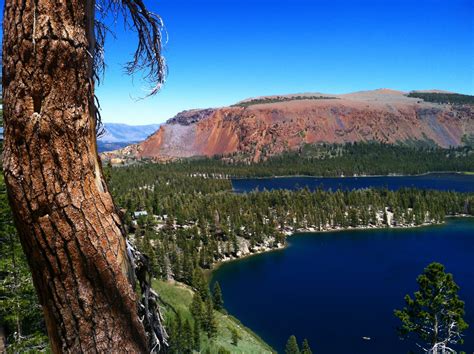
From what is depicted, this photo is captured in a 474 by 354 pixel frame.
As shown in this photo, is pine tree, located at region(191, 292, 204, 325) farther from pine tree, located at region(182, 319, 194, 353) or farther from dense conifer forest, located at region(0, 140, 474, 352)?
pine tree, located at region(182, 319, 194, 353)

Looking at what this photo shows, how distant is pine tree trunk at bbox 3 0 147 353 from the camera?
201 cm

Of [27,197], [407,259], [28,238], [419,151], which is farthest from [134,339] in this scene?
[419,151]

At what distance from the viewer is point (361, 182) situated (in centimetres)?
13988

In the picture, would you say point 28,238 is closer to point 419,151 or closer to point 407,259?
point 407,259

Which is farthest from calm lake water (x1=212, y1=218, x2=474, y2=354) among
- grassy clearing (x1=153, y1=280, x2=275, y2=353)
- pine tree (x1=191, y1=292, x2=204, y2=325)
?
pine tree (x1=191, y1=292, x2=204, y2=325)

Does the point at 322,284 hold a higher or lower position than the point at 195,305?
lower

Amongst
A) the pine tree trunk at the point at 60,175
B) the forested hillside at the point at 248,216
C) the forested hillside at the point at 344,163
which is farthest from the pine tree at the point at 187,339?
the forested hillside at the point at 344,163

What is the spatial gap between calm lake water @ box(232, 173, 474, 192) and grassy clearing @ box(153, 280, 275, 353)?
275ft

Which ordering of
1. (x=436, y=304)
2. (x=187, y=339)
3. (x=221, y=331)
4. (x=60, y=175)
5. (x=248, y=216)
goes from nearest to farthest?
(x=60, y=175) < (x=436, y=304) < (x=187, y=339) < (x=221, y=331) < (x=248, y=216)

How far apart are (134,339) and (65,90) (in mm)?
1403

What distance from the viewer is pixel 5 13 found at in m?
2.07

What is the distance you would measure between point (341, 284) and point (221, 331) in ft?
67.9

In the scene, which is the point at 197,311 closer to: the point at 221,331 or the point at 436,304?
the point at 221,331

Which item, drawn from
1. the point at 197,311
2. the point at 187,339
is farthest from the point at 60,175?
the point at 197,311
